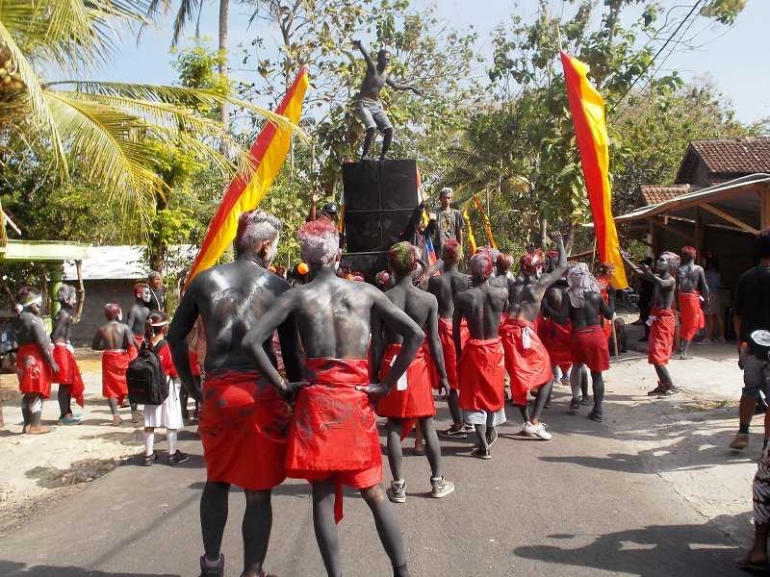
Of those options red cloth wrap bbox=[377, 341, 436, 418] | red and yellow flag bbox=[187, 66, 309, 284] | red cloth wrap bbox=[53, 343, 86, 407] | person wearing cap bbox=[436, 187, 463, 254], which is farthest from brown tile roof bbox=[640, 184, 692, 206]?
red cloth wrap bbox=[377, 341, 436, 418]

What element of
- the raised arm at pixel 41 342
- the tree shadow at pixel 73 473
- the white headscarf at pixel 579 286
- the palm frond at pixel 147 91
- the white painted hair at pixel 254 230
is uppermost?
the palm frond at pixel 147 91

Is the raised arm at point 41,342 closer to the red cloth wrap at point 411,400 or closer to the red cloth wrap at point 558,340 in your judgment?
the red cloth wrap at point 411,400

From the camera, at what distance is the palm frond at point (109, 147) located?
716cm

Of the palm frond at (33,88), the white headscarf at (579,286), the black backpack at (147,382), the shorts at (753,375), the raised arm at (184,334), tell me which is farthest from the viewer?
the white headscarf at (579,286)

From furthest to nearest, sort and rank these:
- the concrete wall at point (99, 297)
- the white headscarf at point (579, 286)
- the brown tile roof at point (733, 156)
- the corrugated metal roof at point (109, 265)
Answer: the concrete wall at point (99, 297) → the corrugated metal roof at point (109, 265) → the brown tile roof at point (733, 156) → the white headscarf at point (579, 286)

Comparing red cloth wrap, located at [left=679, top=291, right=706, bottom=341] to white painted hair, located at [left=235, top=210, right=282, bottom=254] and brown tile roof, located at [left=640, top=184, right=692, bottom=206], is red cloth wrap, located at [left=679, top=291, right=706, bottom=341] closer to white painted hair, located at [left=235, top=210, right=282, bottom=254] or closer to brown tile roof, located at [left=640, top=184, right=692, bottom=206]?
brown tile roof, located at [left=640, top=184, right=692, bottom=206]

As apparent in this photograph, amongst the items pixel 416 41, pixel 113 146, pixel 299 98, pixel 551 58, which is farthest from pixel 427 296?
pixel 416 41

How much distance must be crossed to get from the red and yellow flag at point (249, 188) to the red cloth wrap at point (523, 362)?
440cm

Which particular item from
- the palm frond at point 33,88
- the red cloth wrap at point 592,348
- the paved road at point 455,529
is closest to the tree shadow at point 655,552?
the paved road at point 455,529

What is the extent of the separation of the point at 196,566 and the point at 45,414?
6.47 m

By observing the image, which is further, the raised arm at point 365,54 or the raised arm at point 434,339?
the raised arm at point 365,54

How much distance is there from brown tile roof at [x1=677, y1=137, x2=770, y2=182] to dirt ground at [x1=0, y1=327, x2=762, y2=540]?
12.6 metres

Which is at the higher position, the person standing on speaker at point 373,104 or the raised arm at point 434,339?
the person standing on speaker at point 373,104

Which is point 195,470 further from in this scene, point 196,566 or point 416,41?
point 416,41
